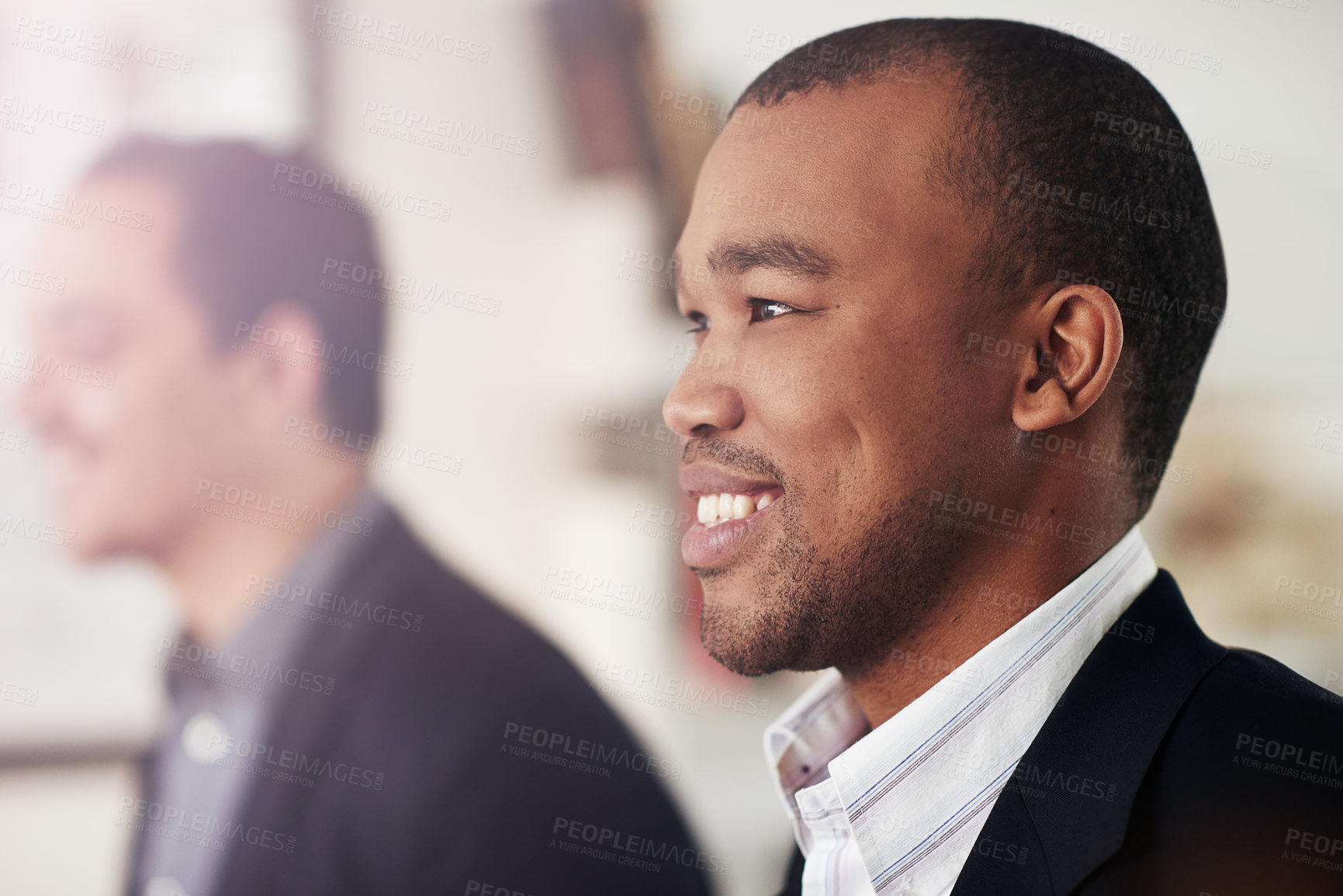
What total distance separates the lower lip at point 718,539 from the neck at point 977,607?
0.26 meters

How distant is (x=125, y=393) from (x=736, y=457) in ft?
4.49

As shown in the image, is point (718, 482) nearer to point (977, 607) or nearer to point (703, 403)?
point (703, 403)

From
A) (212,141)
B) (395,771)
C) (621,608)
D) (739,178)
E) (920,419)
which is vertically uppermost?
(212,141)

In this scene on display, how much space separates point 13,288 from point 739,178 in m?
1.63

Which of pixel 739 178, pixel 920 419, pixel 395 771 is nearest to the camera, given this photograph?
pixel 920 419

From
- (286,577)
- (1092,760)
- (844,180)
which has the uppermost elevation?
(844,180)

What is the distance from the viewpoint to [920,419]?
1135mm

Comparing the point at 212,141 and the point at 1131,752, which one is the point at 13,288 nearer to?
the point at 212,141

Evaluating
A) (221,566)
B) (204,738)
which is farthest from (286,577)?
(204,738)

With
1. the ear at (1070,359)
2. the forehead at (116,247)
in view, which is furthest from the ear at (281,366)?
the ear at (1070,359)

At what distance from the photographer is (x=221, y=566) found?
179 cm

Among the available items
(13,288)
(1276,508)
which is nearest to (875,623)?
(1276,508)

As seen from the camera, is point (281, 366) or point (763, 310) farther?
point (281, 366)

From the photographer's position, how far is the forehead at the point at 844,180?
45.0 inches
